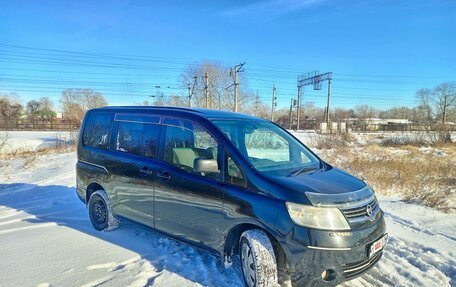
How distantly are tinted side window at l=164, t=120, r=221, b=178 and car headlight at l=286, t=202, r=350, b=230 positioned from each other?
3.70 feet

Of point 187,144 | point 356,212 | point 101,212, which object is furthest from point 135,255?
point 356,212

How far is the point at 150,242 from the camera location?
4406 millimetres

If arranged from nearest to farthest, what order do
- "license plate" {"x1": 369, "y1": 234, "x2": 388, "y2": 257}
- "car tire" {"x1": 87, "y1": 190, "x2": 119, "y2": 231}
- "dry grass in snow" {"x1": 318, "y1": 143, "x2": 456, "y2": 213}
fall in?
"license plate" {"x1": 369, "y1": 234, "x2": 388, "y2": 257}
"car tire" {"x1": 87, "y1": 190, "x2": 119, "y2": 231}
"dry grass in snow" {"x1": 318, "y1": 143, "x2": 456, "y2": 213}

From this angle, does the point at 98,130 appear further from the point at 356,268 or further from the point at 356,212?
the point at 356,268

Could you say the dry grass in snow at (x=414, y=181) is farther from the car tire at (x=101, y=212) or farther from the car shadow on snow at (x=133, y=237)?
the car tire at (x=101, y=212)

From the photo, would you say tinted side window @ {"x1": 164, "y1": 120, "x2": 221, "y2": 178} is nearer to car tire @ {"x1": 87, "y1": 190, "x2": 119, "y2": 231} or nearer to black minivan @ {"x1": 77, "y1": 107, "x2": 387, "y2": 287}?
black minivan @ {"x1": 77, "y1": 107, "x2": 387, "y2": 287}

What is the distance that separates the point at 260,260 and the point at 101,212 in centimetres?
318

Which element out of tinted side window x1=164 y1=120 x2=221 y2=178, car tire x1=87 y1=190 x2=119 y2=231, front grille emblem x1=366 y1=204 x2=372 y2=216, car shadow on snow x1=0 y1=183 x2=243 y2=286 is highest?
tinted side window x1=164 y1=120 x2=221 y2=178

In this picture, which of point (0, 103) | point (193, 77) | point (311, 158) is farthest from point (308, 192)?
point (0, 103)

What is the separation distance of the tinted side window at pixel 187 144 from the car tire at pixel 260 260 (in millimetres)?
921

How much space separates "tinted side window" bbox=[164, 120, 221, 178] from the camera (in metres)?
3.60

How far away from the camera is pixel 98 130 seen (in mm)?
5121

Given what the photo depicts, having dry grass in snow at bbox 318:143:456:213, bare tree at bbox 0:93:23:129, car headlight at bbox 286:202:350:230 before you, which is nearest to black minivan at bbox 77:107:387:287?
car headlight at bbox 286:202:350:230

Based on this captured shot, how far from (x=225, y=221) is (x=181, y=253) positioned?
115 cm
